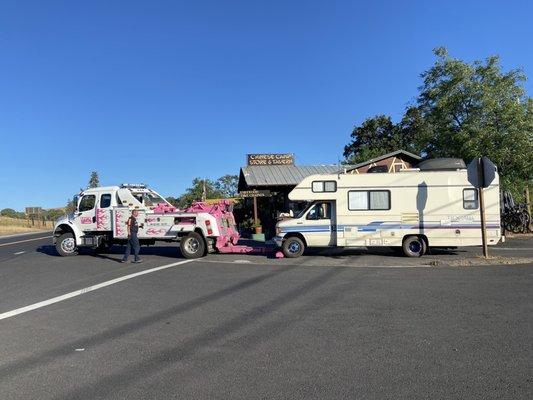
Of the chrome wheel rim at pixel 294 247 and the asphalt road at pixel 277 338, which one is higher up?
the chrome wheel rim at pixel 294 247

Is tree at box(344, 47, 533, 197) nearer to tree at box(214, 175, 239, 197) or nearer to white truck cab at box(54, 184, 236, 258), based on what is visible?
white truck cab at box(54, 184, 236, 258)

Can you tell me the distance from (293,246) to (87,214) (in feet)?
25.7

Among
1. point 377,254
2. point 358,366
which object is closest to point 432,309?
point 358,366

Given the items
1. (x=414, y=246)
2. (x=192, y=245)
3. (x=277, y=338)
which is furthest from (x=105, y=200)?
(x=277, y=338)

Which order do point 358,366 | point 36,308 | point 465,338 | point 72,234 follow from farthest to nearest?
point 72,234 → point 36,308 → point 465,338 → point 358,366

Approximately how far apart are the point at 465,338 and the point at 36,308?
7.21 m

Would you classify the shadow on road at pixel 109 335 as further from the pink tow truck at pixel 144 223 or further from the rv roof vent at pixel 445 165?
the rv roof vent at pixel 445 165

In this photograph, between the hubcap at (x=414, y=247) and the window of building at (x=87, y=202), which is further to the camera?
the window of building at (x=87, y=202)

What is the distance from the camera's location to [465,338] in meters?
6.48

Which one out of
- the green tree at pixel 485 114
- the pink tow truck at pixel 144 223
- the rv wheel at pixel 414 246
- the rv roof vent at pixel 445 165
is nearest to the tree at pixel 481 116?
the green tree at pixel 485 114

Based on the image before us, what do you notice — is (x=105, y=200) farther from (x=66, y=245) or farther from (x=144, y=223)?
(x=66, y=245)

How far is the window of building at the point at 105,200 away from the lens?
19.0m

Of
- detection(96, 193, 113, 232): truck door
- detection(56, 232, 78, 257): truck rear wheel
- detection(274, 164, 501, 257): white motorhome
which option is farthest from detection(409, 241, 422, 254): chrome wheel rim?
detection(56, 232, 78, 257): truck rear wheel

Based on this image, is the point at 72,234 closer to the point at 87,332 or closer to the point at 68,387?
the point at 87,332
